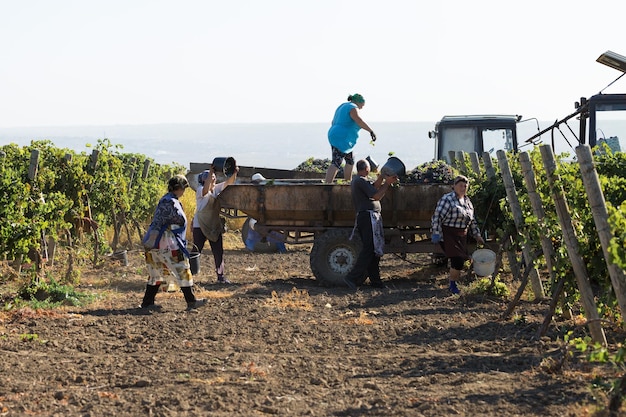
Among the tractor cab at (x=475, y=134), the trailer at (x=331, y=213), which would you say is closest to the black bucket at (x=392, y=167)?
the trailer at (x=331, y=213)

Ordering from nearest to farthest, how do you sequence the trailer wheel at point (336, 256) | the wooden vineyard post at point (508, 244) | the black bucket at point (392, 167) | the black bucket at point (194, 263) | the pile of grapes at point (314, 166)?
the black bucket at point (194, 263), the wooden vineyard post at point (508, 244), the black bucket at point (392, 167), the trailer wheel at point (336, 256), the pile of grapes at point (314, 166)

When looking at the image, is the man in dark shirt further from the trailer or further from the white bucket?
the white bucket

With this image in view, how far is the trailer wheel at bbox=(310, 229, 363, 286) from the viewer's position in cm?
1450

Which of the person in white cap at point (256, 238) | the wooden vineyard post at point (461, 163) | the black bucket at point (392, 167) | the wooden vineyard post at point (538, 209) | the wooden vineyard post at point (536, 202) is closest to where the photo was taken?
the wooden vineyard post at point (538, 209)

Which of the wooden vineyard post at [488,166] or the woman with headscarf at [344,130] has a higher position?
the woman with headscarf at [344,130]

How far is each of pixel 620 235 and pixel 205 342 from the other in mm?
4480

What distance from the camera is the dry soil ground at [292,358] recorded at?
739cm

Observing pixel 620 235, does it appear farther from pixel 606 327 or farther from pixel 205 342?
pixel 205 342

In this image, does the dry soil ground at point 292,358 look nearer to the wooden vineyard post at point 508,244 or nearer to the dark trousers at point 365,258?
the dark trousers at point 365,258

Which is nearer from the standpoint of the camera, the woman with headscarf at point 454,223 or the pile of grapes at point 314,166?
the woman with headscarf at point 454,223

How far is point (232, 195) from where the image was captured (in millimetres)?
14703

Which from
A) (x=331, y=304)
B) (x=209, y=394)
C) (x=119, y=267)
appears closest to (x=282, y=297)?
(x=331, y=304)

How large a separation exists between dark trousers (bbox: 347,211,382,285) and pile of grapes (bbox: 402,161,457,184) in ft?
3.98

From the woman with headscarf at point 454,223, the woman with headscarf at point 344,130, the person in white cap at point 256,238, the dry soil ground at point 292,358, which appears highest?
the woman with headscarf at point 344,130
